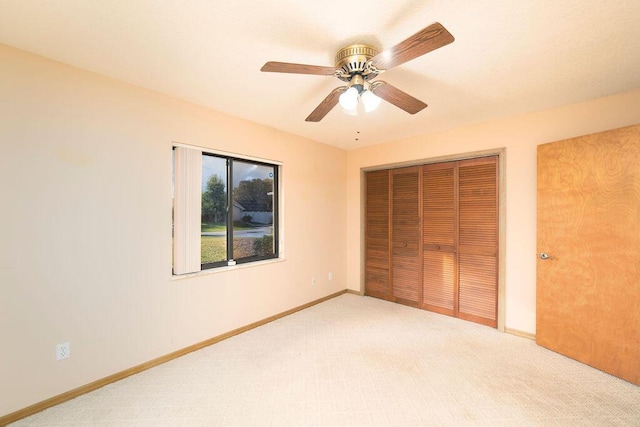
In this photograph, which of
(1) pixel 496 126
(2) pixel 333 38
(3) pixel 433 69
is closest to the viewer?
(2) pixel 333 38

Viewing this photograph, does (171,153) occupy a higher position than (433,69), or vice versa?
(433,69)

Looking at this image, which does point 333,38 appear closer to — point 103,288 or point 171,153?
point 171,153

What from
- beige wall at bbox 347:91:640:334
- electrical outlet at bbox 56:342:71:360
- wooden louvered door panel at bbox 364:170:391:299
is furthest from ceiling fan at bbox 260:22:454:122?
electrical outlet at bbox 56:342:71:360

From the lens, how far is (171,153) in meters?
2.41

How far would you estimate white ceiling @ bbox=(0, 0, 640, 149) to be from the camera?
137cm

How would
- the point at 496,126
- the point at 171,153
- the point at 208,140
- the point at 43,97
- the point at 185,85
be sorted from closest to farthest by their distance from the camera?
the point at 43,97
the point at 185,85
the point at 171,153
the point at 208,140
the point at 496,126

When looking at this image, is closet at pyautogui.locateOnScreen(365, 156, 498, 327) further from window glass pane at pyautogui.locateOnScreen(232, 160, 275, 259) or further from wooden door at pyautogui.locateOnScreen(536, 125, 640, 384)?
window glass pane at pyautogui.locateOnScreen(232, 160, 275, 259)

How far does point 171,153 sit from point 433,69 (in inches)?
90.7

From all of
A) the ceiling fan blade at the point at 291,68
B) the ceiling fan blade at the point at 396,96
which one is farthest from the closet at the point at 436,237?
the ceiling fan blade at the point at 291,68

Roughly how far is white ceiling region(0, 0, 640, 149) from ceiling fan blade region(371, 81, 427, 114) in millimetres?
248

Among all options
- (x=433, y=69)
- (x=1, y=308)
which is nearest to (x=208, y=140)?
(x=1, y=308)

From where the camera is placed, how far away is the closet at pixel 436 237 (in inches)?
123

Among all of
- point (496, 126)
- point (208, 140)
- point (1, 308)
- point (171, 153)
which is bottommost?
point (1, 308)

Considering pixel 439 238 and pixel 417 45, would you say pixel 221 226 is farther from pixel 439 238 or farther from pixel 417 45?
pixel 439 238
